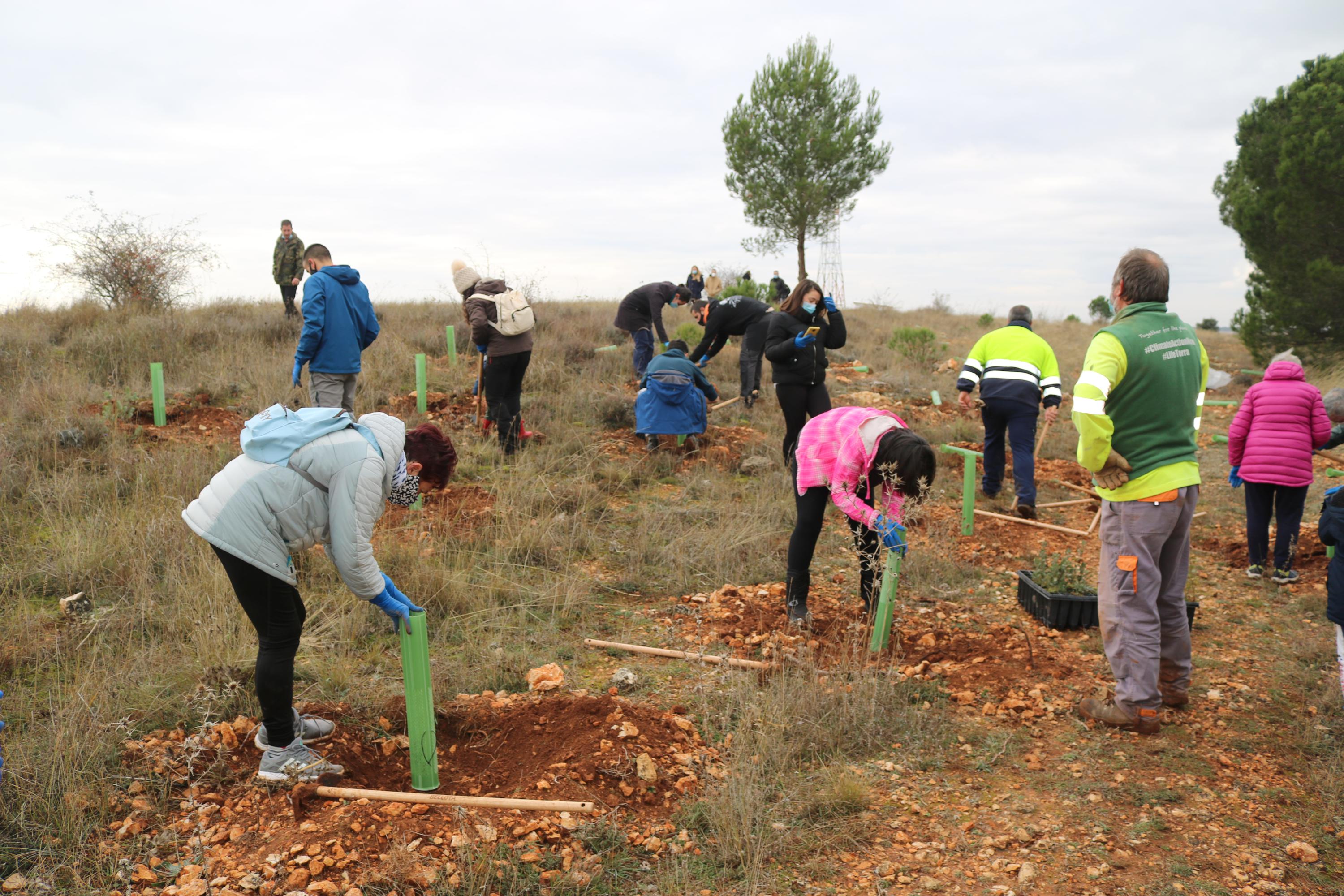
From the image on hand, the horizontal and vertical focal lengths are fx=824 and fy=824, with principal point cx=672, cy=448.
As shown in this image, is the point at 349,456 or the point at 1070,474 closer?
the point at 349,456

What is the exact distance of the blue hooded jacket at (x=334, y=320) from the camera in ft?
19.1

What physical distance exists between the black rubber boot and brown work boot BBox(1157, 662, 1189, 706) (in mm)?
1580

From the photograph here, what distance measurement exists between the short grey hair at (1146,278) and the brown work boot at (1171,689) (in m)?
1.57

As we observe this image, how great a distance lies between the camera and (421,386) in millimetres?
8211

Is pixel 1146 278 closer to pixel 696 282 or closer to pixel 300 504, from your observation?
pixel 300 504

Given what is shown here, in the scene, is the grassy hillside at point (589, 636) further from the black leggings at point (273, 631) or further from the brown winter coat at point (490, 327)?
the brown winter coat at point (490, 327)

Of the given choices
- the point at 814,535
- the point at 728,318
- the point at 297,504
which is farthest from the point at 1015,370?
the point at 297,504

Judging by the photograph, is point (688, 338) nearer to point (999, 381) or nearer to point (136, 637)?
point (999, 381)

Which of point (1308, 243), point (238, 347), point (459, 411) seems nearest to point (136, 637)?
point (459, 411)

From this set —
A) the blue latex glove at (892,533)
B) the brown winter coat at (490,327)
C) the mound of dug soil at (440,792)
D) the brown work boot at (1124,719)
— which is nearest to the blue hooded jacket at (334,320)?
the brown winter coat at (490,327)

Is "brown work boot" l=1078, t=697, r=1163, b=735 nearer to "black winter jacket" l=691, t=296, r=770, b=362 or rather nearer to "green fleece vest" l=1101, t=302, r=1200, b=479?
"green fleece vest" l=1101, t=302, r=1200, b=479

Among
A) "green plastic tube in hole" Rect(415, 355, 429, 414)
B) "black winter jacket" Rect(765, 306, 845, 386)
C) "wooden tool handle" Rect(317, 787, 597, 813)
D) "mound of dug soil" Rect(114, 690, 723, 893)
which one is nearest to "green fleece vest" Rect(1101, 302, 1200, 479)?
"mound of dug soil" Rect(114, 690, 723, 893)

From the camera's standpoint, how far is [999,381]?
6398 millimetres

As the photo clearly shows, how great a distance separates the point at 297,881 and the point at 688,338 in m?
10.6
